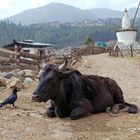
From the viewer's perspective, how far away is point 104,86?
9.15 meters

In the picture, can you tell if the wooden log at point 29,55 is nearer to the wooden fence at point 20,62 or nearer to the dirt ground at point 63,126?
the wooden fence at point 20,62

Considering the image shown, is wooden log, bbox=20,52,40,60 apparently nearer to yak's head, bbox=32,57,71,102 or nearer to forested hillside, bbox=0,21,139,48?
yak's head, bbox=32,57,71,102

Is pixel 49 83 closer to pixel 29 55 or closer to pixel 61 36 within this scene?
pixel 29 55

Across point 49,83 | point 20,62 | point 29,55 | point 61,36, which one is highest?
point 49,83

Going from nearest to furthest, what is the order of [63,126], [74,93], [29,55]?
[63,126], [74,93], [29,55]

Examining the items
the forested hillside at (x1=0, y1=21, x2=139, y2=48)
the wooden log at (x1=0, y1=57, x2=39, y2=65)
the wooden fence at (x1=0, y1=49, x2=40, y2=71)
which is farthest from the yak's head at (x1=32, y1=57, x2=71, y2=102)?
the forested hillside at (x1=0, y1=21, x2=139, y2=48)

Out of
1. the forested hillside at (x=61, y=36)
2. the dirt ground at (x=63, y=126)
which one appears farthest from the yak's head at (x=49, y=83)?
the forested hillside at (x=61, y=36)

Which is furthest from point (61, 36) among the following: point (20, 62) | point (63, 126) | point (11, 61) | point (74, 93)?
point (63, 126)

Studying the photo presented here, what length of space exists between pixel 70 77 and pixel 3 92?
427 cm

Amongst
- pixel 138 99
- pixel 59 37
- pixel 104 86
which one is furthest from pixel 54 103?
Result: pixel 59 37

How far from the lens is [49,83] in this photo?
8047mm

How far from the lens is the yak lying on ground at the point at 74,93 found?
805 cm

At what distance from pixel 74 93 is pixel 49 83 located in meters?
0.73

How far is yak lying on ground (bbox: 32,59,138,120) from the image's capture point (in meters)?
8.05
